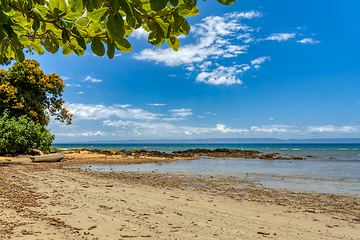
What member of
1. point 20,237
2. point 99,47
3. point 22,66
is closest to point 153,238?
point 20,237

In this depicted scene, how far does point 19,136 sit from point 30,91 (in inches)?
176

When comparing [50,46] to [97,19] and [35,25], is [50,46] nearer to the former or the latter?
[35,25]

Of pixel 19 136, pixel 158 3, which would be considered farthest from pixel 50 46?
pixel 19 136

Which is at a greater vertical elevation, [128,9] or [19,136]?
[128,9]

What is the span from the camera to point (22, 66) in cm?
1822

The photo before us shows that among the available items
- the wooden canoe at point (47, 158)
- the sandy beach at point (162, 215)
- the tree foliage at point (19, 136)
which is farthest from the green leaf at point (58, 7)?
the tree foliage at point (19, 136)

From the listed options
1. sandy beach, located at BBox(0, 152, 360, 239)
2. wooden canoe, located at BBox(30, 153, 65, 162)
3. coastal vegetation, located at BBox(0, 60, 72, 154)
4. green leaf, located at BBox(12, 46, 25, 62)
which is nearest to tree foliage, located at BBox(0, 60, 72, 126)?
coastal vegetation, located at BBox(0, 60, 72, 154)

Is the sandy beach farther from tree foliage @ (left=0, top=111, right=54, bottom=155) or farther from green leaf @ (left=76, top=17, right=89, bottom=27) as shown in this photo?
tree foliage @ (left=0, top=111, right=54, bottom=155)

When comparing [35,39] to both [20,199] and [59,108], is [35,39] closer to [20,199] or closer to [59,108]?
[20,199]

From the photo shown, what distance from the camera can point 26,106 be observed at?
18.5 metres

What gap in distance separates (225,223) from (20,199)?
14.8 ft

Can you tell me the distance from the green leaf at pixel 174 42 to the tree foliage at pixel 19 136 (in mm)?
18654

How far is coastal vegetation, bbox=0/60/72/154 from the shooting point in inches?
657

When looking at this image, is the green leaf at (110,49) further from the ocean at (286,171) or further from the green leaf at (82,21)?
the ocean at (286,171)
